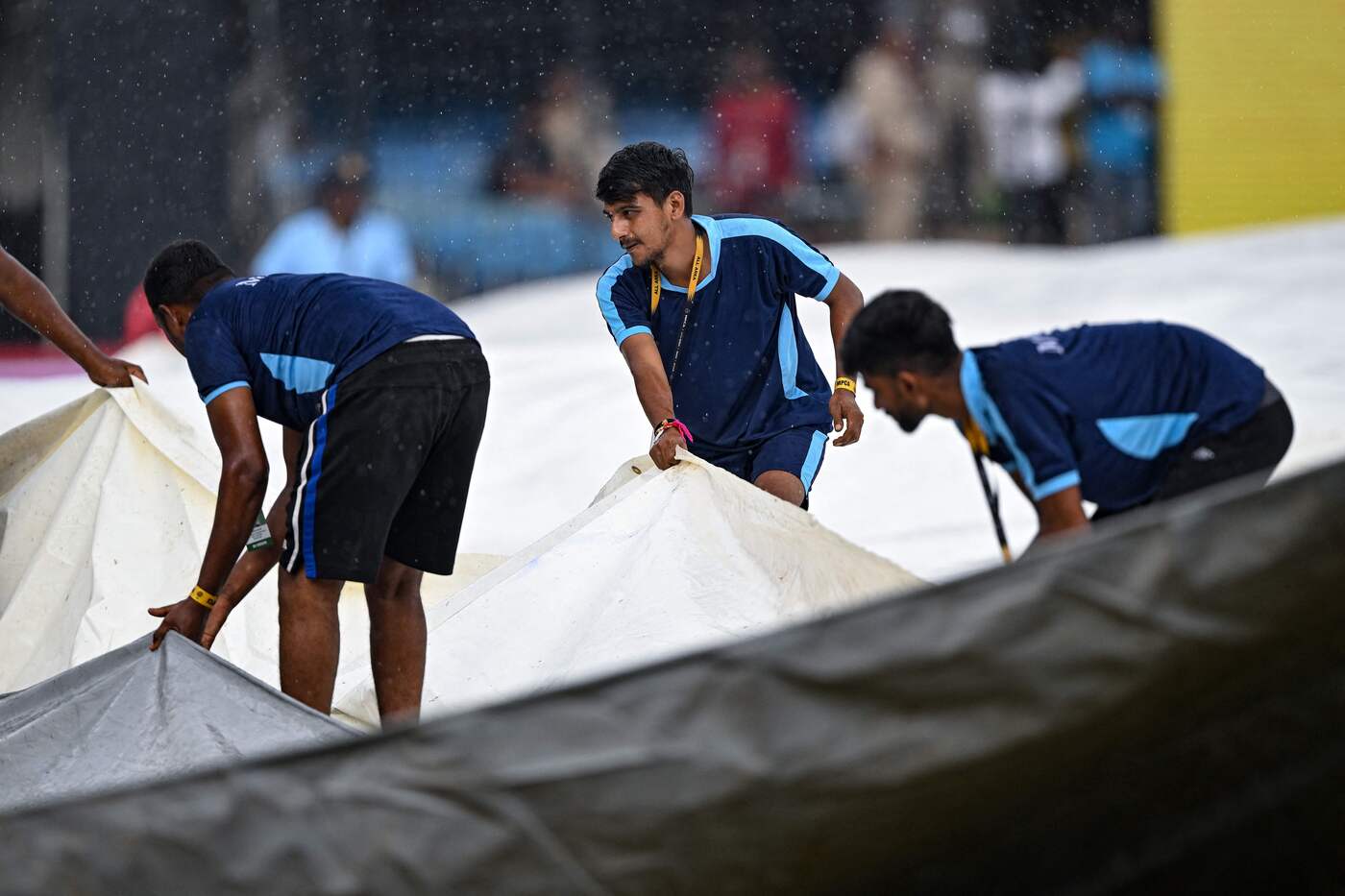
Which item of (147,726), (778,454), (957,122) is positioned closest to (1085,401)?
(778,454)

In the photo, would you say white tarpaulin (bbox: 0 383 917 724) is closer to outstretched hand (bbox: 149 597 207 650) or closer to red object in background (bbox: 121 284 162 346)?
outstretched hand (bbox: 149 597 207 650)

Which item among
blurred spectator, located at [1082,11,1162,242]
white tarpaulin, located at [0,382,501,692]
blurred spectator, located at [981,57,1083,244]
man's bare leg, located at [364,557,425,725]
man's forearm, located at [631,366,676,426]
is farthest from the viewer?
blurred spectator, located at [1082,11,1162,242]

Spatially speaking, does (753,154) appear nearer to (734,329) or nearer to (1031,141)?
(1031,141)

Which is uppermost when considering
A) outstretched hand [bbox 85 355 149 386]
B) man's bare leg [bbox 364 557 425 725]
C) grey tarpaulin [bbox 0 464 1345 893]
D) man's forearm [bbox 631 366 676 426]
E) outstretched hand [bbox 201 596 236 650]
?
outstretched hand [bbox 85 355 149 386]

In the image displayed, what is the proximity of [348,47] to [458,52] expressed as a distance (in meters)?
0.89

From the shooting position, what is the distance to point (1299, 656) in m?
1.94

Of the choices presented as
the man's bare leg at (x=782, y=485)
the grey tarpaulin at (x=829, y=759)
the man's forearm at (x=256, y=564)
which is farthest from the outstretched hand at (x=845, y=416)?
the grey tarpaulin at (x=829, y=759)

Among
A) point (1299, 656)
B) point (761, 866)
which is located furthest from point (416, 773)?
point (1299, 656)

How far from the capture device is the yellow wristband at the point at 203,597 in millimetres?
3088

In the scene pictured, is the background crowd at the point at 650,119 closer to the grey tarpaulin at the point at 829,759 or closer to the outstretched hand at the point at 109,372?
the outstretched hand at the point at 109,372

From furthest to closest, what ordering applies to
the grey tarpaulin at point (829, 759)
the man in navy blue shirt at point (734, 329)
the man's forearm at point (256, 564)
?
the man in navy blue shirt at point (734, 329)
the man's forearm at point (256, 564)
the grey tarpaulin at point (829, 759)

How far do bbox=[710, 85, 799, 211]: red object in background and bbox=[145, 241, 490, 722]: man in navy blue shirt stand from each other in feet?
26.5

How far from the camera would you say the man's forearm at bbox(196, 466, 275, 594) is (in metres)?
3.08

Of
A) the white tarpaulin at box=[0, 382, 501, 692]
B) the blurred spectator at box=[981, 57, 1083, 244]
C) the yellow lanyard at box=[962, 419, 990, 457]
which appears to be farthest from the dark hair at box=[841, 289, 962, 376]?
the blurred spectator at box=[981, 57, 1083, 244]
